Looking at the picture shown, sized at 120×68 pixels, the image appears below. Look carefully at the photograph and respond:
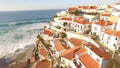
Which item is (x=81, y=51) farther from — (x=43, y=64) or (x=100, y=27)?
(x=100, y=27)

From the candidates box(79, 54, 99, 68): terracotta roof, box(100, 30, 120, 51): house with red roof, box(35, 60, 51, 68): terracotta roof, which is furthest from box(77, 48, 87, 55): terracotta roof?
box(35, 60, 51, 68): terracotta roof

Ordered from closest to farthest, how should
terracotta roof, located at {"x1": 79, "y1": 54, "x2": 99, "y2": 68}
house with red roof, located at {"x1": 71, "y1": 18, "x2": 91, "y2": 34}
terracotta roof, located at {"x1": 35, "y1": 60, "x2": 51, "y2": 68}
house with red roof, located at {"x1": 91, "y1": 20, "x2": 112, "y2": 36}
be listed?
terracotta roof, located at {"x1": 79, "y1": 54, "x2": 99, "y2": 68} → terracotta roof, located at {"x1": 35, "y1": 60, "x2": 51, "y2": 68} → house with red roof, located at {"x1": 91, "y1": 20, "x2": 112, "y2": 36} → house with red roof, located at {"x1": 71, "y1": 18, "x2": 91, "y2": 34}

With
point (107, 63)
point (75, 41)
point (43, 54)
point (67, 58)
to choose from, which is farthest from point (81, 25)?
point (107, 63)

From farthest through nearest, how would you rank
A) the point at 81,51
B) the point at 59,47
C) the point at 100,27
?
the point at 100,27 → the point at 59,47 → the point at 81,51

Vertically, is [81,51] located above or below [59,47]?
above

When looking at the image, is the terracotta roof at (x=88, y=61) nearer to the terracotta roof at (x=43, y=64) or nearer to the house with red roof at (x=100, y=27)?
the terracotta roof at (x=43, y=64)

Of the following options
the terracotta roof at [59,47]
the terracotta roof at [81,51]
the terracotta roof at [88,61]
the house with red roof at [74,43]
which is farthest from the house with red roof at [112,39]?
the terracotta roof at [59,47]

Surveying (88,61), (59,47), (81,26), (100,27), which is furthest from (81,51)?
(81,26)

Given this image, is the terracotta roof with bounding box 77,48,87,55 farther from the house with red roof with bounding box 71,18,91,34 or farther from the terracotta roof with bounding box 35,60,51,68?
the house with red roof with bounding box 71,18,91,34

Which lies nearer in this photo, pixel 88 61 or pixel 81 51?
pixel 88 61
